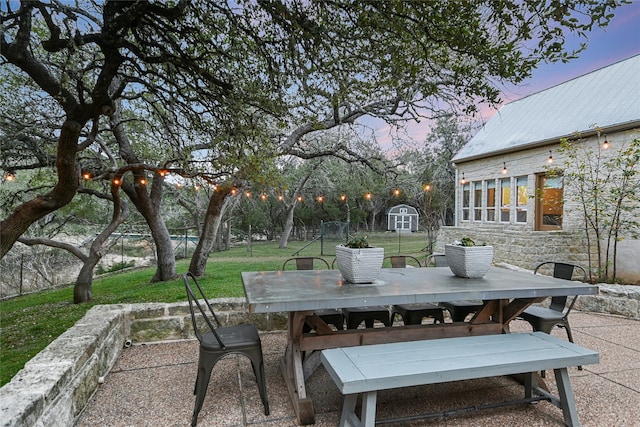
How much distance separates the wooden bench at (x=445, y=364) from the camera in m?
1.90

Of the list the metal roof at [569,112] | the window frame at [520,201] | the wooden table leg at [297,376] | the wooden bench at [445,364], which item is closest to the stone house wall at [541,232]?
the window frame at [520,201]

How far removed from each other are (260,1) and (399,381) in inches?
115

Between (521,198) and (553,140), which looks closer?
(553,140)

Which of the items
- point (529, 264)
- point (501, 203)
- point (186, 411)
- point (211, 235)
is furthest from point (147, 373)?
point (501, 203)

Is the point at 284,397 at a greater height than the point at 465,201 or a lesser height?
lesser

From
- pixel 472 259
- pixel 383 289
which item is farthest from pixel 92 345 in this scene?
pixel 472 259

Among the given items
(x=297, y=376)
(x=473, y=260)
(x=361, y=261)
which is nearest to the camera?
(x=297, y=376)

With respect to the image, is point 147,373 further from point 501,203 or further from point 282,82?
point 501,203

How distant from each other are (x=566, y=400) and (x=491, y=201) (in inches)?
358

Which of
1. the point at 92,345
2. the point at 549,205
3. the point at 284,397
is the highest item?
the point at 549,205

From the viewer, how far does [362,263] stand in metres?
2.71

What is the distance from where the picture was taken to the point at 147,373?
9.78 feet

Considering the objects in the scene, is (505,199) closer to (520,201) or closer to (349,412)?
(520,201)

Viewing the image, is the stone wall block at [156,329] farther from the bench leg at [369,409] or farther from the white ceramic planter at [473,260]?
the white ceramic planter at [473,260]
